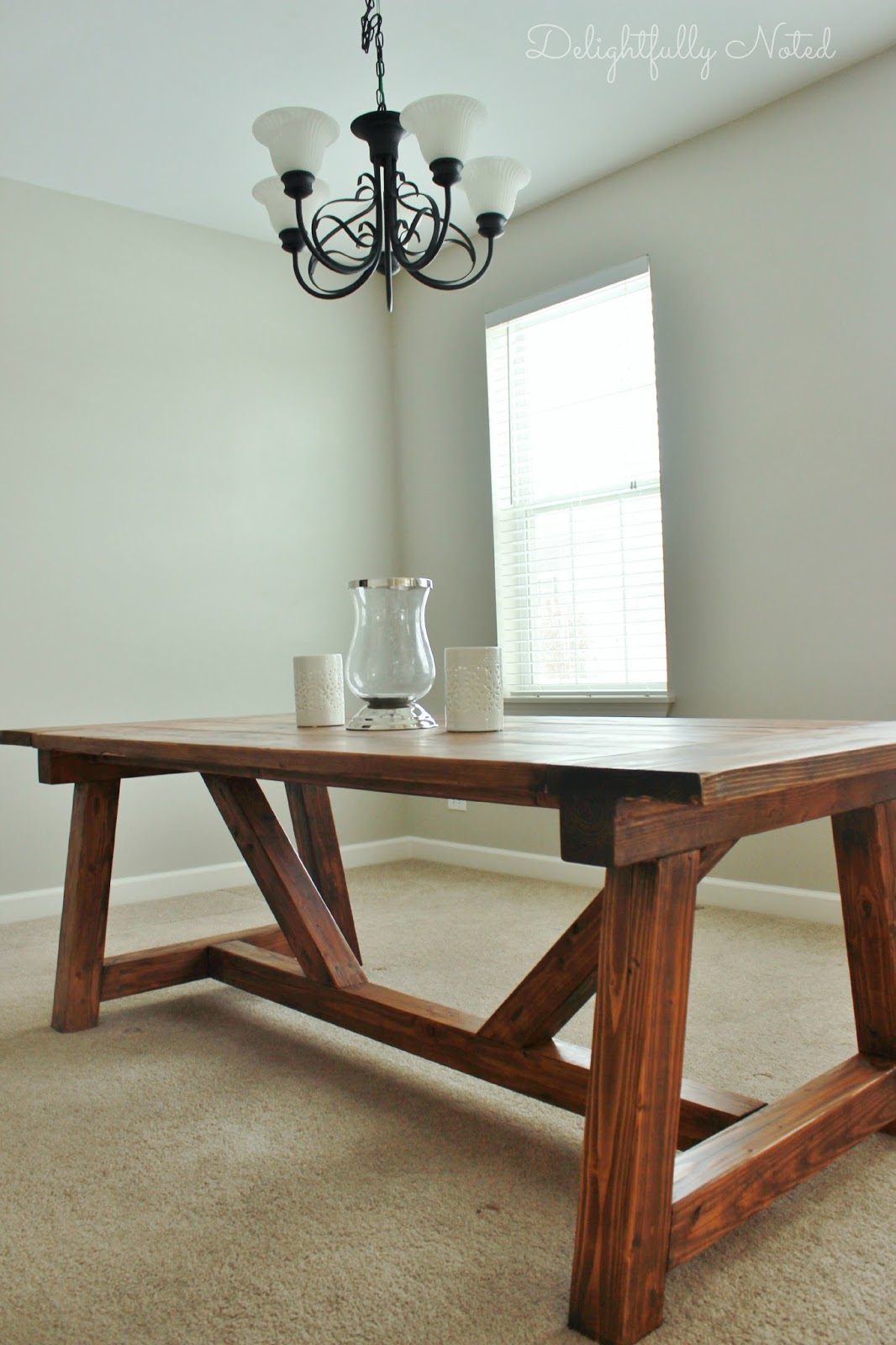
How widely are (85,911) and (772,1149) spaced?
60.5 inches

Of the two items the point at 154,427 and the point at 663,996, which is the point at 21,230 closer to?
the point at 154,427

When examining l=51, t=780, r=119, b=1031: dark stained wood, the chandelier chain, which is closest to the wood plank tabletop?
l=51, t=780, r=119, b=1031: dark stained wood

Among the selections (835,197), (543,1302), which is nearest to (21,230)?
(835,197)

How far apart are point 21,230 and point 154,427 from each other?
754mm

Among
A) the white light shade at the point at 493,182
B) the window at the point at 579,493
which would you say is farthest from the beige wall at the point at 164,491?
the white light shade at the point at 493,182

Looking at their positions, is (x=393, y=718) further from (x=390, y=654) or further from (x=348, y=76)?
(x=348, y=76)

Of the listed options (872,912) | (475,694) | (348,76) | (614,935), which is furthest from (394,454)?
(614,935)

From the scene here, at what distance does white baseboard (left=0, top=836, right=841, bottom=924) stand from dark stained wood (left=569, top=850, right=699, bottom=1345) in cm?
A: 187

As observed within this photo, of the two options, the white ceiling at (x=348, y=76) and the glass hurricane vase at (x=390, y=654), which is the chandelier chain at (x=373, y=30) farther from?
the glass hurricane vase at (x=390, y=654)

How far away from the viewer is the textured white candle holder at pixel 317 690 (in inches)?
77.5

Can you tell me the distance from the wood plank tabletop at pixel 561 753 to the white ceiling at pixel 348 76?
1.86m

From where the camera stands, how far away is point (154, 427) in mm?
3645

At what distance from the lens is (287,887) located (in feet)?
6.63

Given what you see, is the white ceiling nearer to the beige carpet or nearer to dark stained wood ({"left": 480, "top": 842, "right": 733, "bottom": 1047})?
dark stained wood ({"left": 480, "top": 842, "right": 733, "bottom": 1047})
